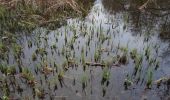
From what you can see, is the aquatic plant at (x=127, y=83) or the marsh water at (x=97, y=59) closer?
the marsh water at (x=97, y=59)

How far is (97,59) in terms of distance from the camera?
835 centimetres

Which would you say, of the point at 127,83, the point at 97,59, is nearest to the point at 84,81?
the point at 127,83

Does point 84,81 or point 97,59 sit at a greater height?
point 97,59

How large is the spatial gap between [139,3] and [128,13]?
202 cm

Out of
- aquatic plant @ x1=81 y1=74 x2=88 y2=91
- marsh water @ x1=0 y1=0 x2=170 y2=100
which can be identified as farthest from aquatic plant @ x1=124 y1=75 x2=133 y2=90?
aquatic plant @ x1=81 y1=74 x2=88 y2=91

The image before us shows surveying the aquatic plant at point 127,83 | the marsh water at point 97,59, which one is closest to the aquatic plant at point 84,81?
the marsh water at point 97,59

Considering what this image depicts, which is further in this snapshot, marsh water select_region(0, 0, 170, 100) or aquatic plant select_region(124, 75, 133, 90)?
aquatic plant select_region(124, 75, 133, 90)

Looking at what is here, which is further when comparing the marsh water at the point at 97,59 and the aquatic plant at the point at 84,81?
the aquatic plant at the point at 84,81

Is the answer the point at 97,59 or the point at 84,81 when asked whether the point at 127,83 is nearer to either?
the point at 84,81

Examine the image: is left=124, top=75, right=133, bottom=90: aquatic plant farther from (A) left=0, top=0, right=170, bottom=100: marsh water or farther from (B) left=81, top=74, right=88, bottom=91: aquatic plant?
(B) left=81, top=74, right=88, bottom=91: aquatic plant

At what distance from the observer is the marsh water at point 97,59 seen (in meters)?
6.84

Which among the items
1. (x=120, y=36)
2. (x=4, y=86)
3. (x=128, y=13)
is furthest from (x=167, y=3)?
(x=4, y=86)

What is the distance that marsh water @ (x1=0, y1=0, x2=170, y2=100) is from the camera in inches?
269

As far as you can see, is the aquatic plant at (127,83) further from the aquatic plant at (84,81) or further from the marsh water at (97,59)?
the aquatic plant at (84,81)
